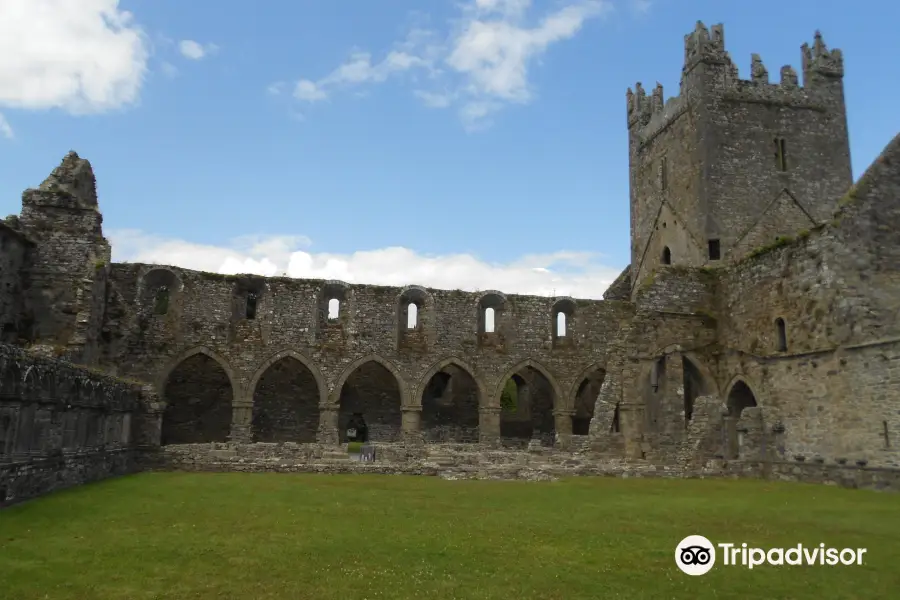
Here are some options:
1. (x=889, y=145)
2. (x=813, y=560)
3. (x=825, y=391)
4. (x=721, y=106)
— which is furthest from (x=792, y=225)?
(x=813, y=560)

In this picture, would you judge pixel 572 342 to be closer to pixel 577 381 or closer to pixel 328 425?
pixel 577 381

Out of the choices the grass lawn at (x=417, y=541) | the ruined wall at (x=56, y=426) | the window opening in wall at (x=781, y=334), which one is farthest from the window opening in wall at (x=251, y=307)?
the window opening in wall at (x=781, y=334)

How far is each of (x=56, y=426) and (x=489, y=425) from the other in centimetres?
1684

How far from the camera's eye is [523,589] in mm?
6801

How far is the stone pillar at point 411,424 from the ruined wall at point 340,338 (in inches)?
2.2

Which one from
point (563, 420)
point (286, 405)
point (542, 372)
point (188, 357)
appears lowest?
point (563, 420)

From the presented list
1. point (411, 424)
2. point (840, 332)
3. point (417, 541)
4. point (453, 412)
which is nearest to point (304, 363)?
point (411, 424)

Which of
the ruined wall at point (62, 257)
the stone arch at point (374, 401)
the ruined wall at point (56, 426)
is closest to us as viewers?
the ruined wall at point (56, 426)

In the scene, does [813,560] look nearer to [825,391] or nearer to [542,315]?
[825,391]

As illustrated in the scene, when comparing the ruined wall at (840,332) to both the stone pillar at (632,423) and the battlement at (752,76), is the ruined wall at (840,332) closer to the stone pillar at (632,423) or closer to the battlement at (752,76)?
the stone pillar at (632,423)

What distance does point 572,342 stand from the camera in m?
29.4

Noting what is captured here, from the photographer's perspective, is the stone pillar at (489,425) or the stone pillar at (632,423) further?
the stone pillar at (489,425)

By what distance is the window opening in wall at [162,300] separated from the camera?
90.6 feet

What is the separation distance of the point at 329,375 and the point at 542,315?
8686 mm
